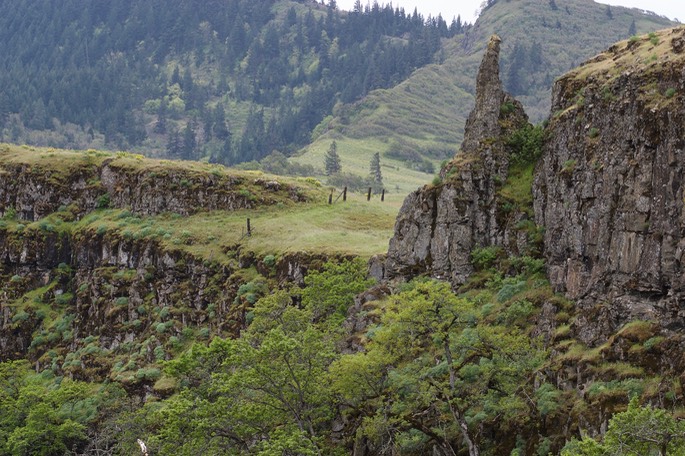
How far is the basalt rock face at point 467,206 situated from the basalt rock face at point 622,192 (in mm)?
4902

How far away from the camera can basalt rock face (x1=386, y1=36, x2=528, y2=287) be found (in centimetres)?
4884

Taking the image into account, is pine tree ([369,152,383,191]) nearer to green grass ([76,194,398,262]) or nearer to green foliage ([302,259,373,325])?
green grass ([76,194,398,262])

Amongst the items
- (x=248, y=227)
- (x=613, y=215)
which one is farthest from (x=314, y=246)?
(x=613, y=215)

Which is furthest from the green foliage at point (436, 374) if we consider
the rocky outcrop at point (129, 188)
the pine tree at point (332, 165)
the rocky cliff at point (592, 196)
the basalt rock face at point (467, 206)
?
the pine tree at point (332, 165)

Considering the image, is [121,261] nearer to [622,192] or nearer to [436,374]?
[436,374]

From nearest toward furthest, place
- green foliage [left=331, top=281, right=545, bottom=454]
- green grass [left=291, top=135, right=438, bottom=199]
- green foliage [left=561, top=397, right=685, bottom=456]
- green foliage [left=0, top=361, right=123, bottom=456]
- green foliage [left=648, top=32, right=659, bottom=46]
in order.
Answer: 1. green foliage [left=561, top=397, right=685, bottom=456]
2. green foliage [left=331, top=281, right=545, bottom=454]
3. green foliage [left=648, top=32, right=659, bottom=46]
4. green foliage [left=0, top=361, right=123, bottom=456]
5. green grass [left=291, top=135, right=438, bottom=199]

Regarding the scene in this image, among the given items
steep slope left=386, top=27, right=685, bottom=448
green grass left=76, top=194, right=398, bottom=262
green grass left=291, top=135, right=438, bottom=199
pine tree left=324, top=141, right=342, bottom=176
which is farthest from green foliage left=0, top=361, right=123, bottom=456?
pine tree left=324, top=141, right=342, bottom=176

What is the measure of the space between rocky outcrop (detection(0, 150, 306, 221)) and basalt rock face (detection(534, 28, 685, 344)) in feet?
137

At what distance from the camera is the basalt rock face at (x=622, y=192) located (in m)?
35.9

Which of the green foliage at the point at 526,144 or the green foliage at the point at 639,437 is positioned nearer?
the green foliage at the point at 639,437

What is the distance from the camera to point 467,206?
161 feet

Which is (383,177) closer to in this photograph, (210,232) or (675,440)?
(210,232)

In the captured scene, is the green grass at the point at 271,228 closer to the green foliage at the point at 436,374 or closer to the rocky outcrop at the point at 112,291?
the rocky outcrop at the point at 112,291

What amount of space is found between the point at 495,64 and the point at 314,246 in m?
19.7
